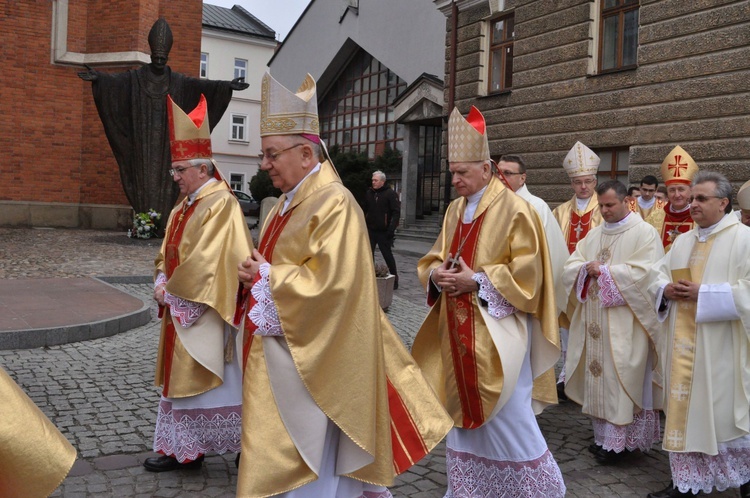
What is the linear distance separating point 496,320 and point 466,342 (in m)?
0.21

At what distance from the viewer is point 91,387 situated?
20.0 ft

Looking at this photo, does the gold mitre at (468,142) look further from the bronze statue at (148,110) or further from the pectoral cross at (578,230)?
the bronze statue at (148,110)

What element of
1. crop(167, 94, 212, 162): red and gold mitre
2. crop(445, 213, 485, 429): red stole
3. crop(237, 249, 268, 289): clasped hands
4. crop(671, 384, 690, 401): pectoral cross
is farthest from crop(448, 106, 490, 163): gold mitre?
crop(671, 384, 690, 401): pectoral cross

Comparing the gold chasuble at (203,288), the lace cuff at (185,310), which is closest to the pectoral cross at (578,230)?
the gold chasuble at (203,288)

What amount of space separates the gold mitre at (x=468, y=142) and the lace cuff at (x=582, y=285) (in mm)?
1537

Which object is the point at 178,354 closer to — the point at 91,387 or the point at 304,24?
the point at 91,387

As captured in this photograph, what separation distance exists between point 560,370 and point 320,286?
16.1ft

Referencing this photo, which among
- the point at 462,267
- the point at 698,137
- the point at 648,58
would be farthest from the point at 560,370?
the point at 648,58

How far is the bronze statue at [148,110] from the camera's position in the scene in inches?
606

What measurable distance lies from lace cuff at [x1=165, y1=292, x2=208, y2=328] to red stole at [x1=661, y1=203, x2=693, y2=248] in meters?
4.41

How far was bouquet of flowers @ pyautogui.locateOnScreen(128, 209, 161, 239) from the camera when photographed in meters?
15.6

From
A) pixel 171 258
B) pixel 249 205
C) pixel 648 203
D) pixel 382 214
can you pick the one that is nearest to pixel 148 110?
pixel 382 214

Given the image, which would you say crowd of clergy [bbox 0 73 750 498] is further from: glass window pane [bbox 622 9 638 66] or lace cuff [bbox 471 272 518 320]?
glass window pane [bbox 622 9 638 66]

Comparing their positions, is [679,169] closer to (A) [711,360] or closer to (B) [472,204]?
(A) [711,360]
